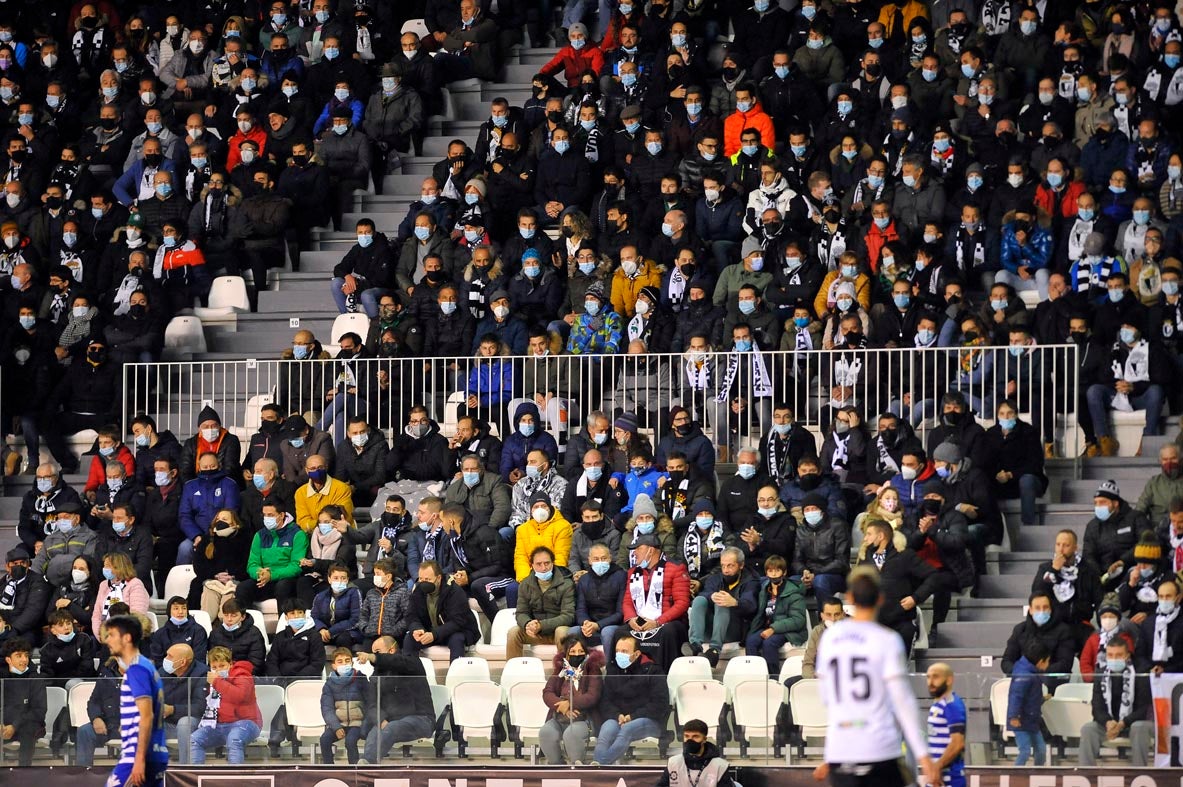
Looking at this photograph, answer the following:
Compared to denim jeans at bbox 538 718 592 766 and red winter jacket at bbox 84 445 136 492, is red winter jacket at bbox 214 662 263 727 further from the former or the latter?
red winter jacket at bbox 84 445 136 492

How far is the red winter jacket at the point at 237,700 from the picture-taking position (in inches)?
684

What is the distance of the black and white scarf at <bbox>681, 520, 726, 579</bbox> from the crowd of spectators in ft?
0.09

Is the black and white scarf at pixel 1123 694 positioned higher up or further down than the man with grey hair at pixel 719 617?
further down

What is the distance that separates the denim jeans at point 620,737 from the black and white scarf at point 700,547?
121 inches

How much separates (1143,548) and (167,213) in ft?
40.5

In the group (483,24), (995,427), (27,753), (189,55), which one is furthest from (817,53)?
(27,753)

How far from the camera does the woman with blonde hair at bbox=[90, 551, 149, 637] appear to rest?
20.5 m

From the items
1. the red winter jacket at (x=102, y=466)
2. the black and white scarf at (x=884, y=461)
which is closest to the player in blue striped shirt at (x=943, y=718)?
the black and white scarf at (x=884, y=461)

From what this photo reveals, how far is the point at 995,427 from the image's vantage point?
20.3m

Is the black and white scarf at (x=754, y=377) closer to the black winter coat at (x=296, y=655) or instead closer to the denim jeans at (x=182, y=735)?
the black winter coat at (x=296, y=655)

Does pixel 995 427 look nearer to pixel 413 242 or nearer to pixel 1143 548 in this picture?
pixel 1143 548

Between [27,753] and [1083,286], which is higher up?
[1083,286]

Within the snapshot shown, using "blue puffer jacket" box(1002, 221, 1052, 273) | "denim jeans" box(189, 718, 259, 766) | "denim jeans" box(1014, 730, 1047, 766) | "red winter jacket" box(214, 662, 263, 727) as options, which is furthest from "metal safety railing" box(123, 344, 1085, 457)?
"denim jeans" box(189, 718, 259, 766)

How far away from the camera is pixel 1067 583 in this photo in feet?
61.1
